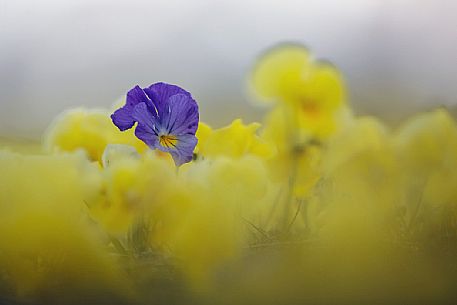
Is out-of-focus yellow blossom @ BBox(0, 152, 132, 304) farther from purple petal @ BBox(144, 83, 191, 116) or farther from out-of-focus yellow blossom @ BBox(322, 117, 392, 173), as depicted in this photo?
out-of-focus yellow blossom @ BBox(322, 117, 392, 173)

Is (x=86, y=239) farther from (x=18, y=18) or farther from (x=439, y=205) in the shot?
(x=439, y=205)

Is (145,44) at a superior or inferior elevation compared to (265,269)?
superior

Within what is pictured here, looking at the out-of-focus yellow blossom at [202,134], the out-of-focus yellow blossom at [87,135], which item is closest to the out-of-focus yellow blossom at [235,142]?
the out-of-focus yellow blossom at [202,134]

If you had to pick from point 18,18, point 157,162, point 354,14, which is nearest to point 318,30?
point 354,14

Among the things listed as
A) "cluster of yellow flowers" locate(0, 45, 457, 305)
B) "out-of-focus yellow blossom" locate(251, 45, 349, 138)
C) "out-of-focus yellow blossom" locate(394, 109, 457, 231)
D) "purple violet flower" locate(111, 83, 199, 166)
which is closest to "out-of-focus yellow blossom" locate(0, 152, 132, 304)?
"cluster of yellow flowers" locate(0, 45, 457, 305)

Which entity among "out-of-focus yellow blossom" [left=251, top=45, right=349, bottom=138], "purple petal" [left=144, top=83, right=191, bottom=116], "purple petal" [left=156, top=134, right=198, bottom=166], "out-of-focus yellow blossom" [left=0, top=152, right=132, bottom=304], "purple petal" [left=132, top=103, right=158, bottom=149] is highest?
"out-of-focus yellow blossom" [left=251, top=45, right=349, bottom=138]
